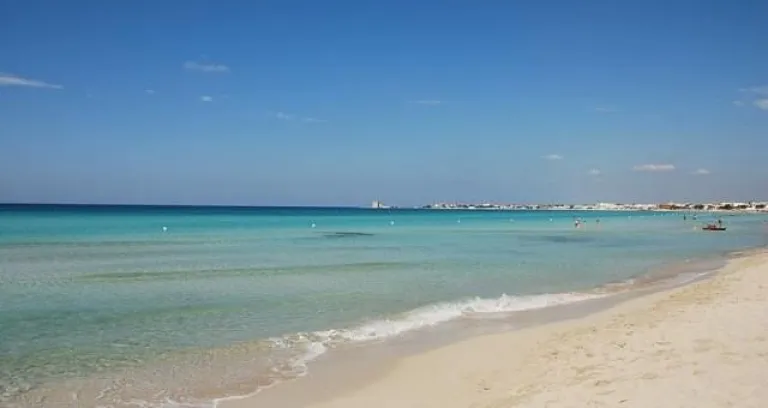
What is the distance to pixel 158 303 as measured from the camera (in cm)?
1516

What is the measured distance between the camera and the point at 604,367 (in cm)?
785

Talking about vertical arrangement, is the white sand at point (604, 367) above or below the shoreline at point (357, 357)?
above

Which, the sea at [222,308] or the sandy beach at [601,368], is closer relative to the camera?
the sandy beach at [601,368]

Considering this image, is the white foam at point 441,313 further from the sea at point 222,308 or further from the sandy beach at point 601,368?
the sandy beach at point 601,368

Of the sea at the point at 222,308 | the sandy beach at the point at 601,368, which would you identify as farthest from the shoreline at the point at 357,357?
the sandy beach at the point at 601,368

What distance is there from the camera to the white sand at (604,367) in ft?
20.9

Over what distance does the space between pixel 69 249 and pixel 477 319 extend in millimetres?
25838

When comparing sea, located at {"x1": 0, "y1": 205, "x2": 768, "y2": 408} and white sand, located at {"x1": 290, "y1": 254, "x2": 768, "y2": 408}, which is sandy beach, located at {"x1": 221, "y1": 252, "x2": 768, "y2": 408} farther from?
sea, located at {"x1": 0, "y1": 205, "x2": 768, "y2": 408}

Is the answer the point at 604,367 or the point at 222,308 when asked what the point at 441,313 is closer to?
the point at 222,308

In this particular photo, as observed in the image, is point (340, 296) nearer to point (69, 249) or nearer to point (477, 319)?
point (477, 319)

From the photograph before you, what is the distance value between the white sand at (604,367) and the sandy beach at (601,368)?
0.01m

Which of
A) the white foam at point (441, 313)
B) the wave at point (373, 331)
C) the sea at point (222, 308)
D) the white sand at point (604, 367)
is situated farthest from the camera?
the white foam at point (441, 313)

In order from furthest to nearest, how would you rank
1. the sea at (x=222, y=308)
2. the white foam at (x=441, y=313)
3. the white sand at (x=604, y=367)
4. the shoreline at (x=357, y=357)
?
the white foam at (x=441, y=313), the sea at (x=222, y=308), the shoreline at (x=357, y=357), the white sand at (x=604, y=367)

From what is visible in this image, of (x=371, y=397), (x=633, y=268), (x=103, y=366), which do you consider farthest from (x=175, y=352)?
(x=633, y=268)
